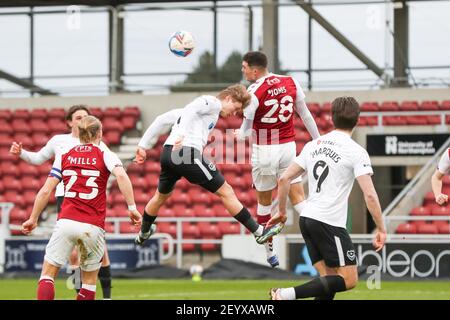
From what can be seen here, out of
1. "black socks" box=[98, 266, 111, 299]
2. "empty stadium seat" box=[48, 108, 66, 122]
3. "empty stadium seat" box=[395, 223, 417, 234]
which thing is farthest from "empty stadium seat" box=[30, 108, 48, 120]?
"black socks" box=[98, 266, 111, 299]

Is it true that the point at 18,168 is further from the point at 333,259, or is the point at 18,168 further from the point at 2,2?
the point at 333,259

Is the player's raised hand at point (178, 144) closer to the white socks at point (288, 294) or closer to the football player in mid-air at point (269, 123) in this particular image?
the football player in mid-air at point (269, 123)

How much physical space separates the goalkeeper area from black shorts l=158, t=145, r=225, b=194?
2941 millimetres

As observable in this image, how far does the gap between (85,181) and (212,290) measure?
21.7 ft

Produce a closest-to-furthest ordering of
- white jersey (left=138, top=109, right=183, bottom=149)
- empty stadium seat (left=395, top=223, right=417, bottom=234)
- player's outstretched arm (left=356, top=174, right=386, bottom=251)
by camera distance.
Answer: player's outstretched arm (left=356, top=174, right=386, bottom=251) → white jersey (left=138, top=109, right=183, bottom=149) → empty stadium seat (left=395, top=223, right=417, bottom=234)

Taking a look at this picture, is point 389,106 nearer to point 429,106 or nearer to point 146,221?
point 429,106

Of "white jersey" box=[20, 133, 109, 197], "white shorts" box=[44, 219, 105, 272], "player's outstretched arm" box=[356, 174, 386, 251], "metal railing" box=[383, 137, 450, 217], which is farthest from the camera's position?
"metal railing" box=[383, 137, 450, 217]

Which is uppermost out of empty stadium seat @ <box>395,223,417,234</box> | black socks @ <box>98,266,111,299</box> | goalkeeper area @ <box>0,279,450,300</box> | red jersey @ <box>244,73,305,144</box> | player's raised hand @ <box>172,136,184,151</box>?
red jersey @ <box>244,73,305,144</box>

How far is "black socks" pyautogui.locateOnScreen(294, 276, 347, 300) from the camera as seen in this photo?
30.1 feet

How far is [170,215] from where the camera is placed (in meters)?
23.2

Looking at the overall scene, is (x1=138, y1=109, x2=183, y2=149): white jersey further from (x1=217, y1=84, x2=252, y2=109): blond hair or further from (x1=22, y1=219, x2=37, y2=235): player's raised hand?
(x1=22, y1=219, x2=37, y2=235): player's raised hand

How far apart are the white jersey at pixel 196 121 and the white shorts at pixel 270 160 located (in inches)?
46.3

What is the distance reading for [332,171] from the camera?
914 cm
